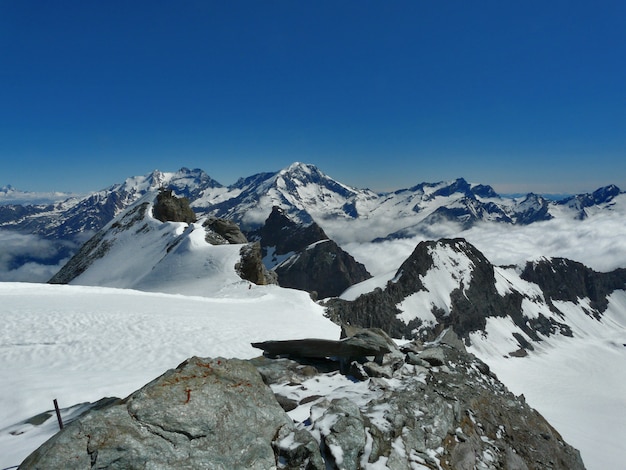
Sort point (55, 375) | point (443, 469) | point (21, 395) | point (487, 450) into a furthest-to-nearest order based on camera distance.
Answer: point (55, 375) < point (21, 395) < point (487, 450) < point (443, 469)

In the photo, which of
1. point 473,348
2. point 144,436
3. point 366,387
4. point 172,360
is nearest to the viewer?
point 144,436

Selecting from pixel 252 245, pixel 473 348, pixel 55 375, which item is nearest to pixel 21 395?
pixel 55 375

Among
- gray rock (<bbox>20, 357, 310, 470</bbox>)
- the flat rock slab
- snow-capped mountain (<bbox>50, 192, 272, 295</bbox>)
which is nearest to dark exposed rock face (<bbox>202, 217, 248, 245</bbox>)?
snow-capped mountain (<bbox>50, 192, 272, 295</bbox>)

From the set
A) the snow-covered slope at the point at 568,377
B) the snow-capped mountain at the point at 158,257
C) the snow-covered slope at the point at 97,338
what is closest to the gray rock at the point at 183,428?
the snow-covered slope at the point at 97,338

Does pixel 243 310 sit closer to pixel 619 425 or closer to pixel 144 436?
pixel 144 436

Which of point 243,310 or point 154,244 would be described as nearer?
point 243,310

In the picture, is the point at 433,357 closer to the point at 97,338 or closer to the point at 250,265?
the point at 97,338

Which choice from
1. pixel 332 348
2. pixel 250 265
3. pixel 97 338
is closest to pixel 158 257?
pixel 250 265
